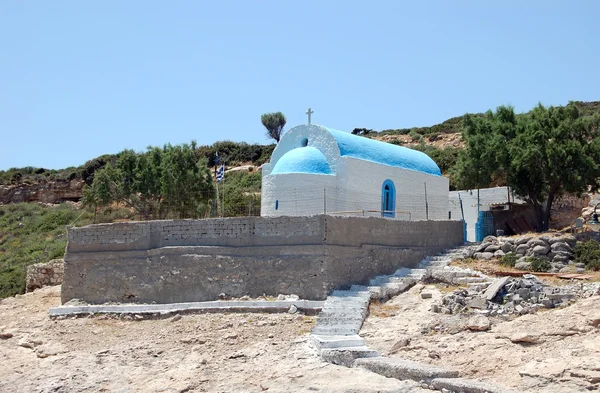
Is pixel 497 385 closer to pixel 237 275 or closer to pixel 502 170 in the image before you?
pixel 237 275

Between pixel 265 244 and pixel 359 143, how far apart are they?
6.20 m

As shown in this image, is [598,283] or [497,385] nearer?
[497,385]

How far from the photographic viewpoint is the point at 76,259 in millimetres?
17281

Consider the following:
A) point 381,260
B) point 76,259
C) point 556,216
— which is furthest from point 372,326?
point 556,216

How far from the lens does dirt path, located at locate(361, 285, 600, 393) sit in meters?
9.31

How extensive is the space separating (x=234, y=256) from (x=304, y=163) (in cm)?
449

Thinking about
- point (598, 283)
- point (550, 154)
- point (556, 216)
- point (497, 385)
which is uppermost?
point (550, 154)

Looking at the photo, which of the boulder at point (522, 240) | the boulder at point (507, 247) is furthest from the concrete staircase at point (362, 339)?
the boulder at point (522, 240)

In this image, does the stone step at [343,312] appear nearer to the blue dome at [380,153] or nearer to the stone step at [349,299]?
the stone step at [349,299]

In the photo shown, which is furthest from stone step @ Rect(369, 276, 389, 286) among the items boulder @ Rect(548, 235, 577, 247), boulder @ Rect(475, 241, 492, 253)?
boulder @ Rect(548, 235, 577, 247)

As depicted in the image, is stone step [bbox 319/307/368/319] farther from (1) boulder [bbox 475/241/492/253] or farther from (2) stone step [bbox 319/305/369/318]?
(1) boulder [bbox 475/241/492/253]

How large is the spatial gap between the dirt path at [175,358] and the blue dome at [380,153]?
7328 millimetres

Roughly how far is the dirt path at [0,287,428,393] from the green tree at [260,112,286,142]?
40.9 meters

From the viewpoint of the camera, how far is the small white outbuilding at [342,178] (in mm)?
18641
